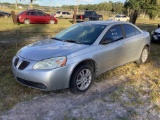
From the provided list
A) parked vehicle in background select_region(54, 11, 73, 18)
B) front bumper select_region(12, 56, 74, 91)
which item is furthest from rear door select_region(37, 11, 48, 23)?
front bumper select_region(12, 56, 74, 91)

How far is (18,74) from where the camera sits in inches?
174

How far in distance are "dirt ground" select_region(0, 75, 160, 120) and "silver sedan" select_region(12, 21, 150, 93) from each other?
0.26 metres

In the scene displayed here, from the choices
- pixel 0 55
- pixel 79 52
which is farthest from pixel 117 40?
pixel 0 55

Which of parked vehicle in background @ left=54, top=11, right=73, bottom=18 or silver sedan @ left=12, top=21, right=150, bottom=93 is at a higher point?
silver sedan @ left=12, top=21, right=150, bottom=93

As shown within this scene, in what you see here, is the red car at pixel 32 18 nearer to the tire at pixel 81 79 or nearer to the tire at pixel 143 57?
the tire at pixel 143 57

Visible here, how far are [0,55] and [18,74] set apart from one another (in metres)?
3.51

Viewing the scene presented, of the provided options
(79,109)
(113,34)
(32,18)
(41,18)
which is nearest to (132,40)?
(113,34)

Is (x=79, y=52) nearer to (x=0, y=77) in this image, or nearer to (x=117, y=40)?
(x=117, y=40)

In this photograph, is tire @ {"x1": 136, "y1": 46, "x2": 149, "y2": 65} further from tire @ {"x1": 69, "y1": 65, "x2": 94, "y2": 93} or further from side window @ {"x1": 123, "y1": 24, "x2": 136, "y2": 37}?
tire @ {"x1": 69, "y1": 65, "x2": 94, "y2": 93}

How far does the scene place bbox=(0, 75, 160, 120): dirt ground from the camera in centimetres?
372

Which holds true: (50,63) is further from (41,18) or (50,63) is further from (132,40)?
(41,18)

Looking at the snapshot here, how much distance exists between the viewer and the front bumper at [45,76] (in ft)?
13.6

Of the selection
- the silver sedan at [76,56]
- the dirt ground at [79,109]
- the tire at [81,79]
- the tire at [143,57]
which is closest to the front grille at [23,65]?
the silver sedan at [76,56]

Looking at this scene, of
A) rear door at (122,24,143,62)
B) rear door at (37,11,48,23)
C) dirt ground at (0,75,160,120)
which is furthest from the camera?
rear door at (37,11,48,23)
